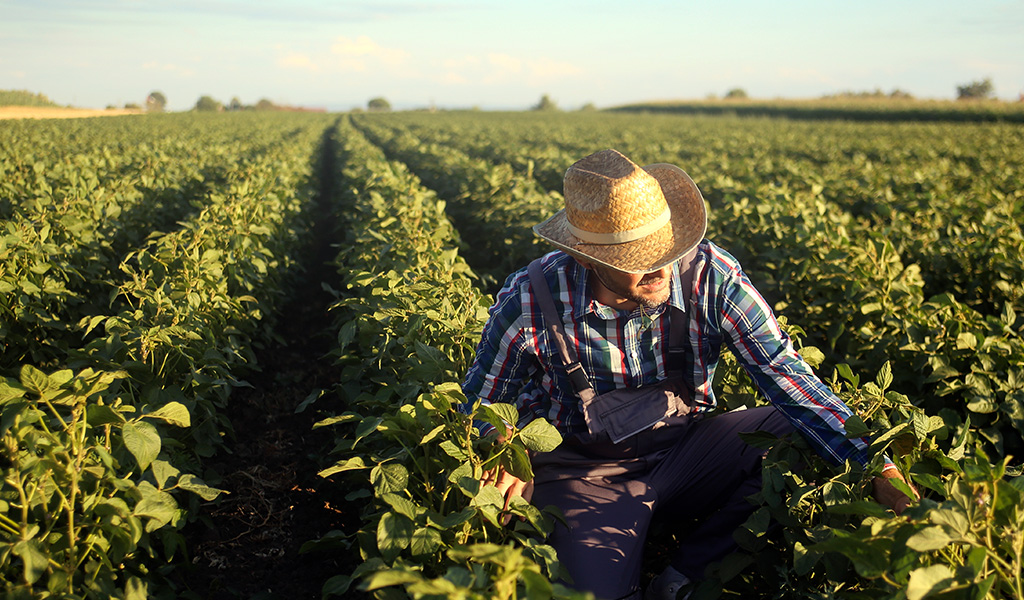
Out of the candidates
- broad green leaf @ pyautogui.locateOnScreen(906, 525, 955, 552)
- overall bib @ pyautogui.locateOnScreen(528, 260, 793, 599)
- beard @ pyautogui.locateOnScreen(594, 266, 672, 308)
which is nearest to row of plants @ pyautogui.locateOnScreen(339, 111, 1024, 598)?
broad green leaf @ pyautogui.locateOnScreen(906, 525, 955, 552)

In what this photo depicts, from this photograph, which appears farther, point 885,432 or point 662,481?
point 662,481

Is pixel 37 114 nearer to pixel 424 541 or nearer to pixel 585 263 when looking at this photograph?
pixel 585 263

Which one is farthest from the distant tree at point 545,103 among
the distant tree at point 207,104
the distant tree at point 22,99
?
the distant tree at point 22,99

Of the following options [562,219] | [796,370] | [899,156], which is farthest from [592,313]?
[899,156]

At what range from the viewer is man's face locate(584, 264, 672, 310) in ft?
6.70

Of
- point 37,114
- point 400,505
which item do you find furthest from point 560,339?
point 37,114

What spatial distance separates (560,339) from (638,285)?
0.98 feet

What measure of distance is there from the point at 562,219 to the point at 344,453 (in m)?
1.57

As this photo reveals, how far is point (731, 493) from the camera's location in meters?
2.42

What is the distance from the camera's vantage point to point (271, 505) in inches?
124

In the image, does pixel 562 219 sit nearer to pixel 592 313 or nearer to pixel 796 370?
pixel 592 313

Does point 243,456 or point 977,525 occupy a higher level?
point 977,525

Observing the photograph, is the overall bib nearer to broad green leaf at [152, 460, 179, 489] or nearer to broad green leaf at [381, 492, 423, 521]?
broad green leaf at [381, 492, 423, 521]

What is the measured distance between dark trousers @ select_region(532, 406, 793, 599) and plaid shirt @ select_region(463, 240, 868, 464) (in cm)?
12
